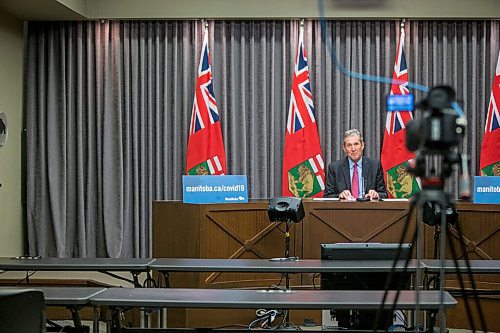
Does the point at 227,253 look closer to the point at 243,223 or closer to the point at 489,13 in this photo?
the point at 243,223

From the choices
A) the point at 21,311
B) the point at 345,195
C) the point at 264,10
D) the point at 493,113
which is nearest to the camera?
the point at 21,311

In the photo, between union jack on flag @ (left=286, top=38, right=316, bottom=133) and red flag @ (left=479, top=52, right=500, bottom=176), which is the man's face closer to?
union jack on flag @ (left=286, top=38, right=316, bottom=133)

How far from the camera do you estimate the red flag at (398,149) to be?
7551mm

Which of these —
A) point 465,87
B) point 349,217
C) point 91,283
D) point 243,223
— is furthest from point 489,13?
point 91,283

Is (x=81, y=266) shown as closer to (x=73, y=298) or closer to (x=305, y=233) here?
(x=73, y=298)

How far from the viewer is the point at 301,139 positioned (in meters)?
7.75

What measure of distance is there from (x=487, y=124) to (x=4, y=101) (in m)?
4.76

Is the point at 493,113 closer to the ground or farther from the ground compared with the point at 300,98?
closer to the ground

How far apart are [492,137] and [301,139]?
1846mm

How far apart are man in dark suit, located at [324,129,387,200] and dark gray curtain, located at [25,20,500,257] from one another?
5.64 feet

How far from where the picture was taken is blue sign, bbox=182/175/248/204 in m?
5.59

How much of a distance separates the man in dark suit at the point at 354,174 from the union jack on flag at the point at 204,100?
1891mm

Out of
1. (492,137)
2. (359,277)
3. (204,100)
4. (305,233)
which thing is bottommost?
(359,277)

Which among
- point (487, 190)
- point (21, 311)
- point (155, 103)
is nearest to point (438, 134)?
point (21, 311)
